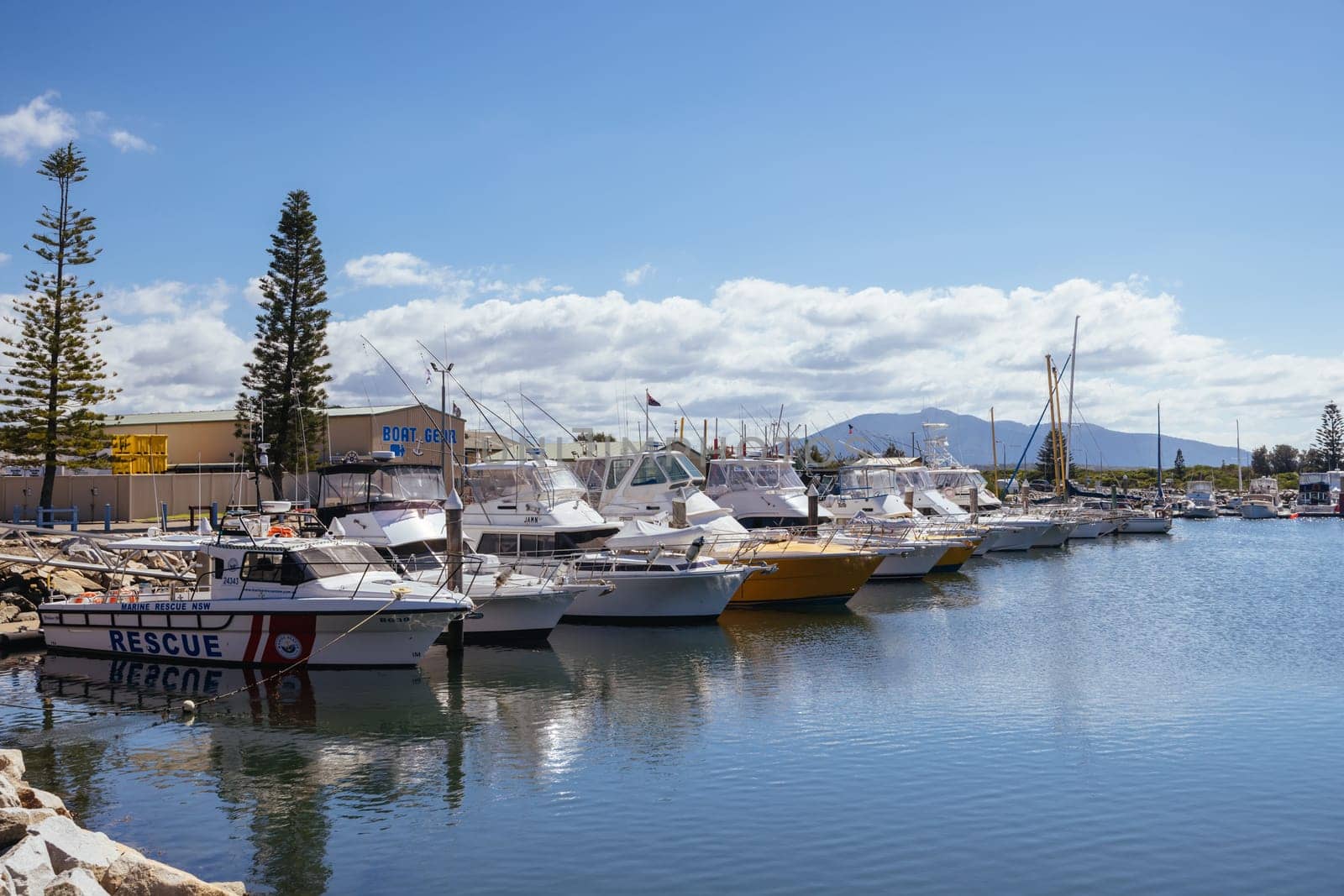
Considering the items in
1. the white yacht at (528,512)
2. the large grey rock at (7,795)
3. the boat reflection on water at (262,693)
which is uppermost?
the white yacht at (528,512)

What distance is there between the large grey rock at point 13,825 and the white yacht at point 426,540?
1192 centimetres

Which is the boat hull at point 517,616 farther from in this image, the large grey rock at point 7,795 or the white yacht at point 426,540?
the large grey rock at point 7,795

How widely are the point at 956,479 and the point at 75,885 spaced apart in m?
54.7

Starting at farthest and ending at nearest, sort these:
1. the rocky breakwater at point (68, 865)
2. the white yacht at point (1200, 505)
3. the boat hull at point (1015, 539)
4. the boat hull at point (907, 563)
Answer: the white yacht at point (1200, 505) < the boat hull at point (1015, 539) < the boat hull at point (907, 563) < the rocky breakwater at point (68, 865)

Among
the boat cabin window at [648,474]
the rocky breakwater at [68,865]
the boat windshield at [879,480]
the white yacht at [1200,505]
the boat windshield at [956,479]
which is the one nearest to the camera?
the rocky breakwater at [68,865]

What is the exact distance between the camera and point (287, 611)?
64.7 feet

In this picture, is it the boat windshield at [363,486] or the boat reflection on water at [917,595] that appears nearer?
the boat windshield at [363,486]

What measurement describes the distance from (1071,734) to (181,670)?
15.9 meters

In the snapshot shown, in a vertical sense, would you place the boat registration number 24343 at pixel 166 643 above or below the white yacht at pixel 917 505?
below

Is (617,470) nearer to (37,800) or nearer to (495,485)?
(495,485)

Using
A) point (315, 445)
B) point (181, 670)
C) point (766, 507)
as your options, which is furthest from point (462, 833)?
point (315, 445)

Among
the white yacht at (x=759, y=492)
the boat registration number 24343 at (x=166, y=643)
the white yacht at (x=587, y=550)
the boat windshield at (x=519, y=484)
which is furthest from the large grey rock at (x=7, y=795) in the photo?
the white yacht at (x=759, y=492)

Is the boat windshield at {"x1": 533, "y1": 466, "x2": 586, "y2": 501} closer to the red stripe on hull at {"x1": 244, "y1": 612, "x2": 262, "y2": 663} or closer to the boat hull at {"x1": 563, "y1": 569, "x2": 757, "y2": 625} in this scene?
the boat hull at {"x1": 563, "y1": 569, "x2": 757, "y2": 625}

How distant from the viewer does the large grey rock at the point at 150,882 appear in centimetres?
908
